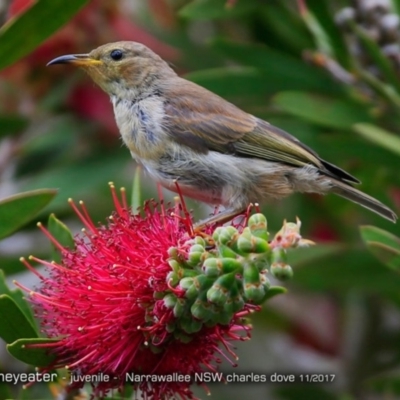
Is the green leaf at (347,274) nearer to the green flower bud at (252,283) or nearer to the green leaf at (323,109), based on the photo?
the green leaf at (323,109)

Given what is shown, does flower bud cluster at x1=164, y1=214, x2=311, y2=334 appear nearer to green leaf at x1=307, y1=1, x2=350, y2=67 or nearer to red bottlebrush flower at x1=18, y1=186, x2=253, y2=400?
red bottlebrush flower at x1=18, y1=186, x2=253, y2=400

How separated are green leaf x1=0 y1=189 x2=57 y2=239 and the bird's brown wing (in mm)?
671

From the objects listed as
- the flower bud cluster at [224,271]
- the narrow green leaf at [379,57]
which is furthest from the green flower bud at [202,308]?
the narrow green leaf at [379,57]

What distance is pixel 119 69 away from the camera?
290cm

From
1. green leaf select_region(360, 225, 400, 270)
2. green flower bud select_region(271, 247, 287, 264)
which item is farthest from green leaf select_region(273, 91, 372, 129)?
green flower bud select_region(271, 247, 287, 264)

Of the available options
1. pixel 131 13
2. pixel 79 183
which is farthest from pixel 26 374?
pixel 131 13

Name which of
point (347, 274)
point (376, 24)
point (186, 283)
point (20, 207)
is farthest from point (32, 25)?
point (347, 274)

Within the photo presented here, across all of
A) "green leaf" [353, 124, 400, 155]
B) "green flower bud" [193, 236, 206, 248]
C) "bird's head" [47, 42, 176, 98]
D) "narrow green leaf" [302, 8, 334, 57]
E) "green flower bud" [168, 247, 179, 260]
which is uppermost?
"bird's head" [47, 42, 176, 98]

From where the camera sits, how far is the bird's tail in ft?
8.95

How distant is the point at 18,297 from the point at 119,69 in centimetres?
105

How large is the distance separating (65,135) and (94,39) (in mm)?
472

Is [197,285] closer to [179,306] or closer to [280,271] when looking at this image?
[179,306]

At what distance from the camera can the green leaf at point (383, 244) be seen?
217 centimetres

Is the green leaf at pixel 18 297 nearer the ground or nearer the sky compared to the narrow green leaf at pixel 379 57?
nearer the ground
